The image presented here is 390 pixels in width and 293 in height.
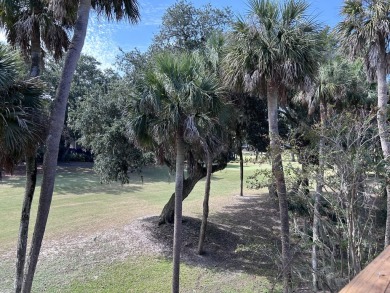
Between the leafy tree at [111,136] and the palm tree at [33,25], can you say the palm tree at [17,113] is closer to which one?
the palm tree at [33,25]

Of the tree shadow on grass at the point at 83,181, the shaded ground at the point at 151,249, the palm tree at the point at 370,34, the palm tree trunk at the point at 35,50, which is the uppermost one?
the palm tree at the point at 370,34

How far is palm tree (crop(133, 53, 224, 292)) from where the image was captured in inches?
382

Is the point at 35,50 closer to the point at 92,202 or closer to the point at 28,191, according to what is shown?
the point at 28,191

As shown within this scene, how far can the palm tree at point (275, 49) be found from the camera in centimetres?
891

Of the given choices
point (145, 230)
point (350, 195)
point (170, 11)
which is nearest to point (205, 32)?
point (170, 11)

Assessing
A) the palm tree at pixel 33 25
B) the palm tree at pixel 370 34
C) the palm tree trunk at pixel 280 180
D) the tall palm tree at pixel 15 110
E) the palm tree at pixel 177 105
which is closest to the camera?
the tall palm tree at pixel 15 110

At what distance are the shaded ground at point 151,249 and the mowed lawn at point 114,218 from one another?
0.76ft

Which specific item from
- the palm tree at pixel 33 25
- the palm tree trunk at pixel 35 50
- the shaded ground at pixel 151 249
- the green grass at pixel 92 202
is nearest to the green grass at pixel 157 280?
the shaded ground at pixel 151 249

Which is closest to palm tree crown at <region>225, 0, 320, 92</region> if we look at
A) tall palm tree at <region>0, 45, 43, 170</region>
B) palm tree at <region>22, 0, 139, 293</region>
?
palm tree at <region>22, 0, 139, 293</region>

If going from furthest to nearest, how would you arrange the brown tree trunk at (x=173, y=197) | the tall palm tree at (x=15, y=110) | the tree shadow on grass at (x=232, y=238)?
1. the brown tree trunk at (x=173, y=197)
2. the tree shadow on grass at (x=232, y=238)
3. the tall palm tree at (x=15, y=110)

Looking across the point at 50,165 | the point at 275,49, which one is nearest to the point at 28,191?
the point at 50,165

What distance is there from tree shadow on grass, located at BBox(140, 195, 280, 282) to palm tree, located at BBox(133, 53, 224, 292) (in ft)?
12.1

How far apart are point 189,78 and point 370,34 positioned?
5752 millimetres

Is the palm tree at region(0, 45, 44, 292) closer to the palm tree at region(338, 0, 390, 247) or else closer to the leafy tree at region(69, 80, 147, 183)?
the leafy tree at region(69, 80, 147, 183)
